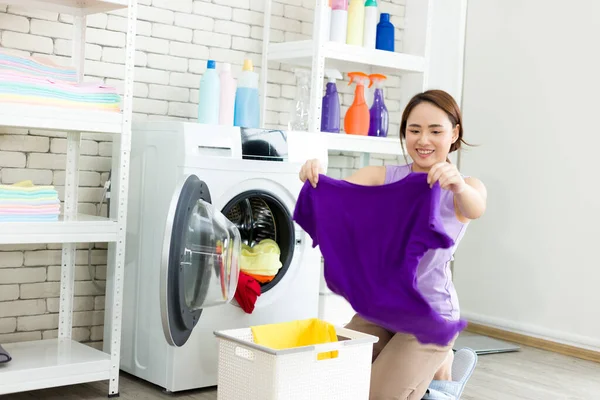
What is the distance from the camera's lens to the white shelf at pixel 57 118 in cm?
284

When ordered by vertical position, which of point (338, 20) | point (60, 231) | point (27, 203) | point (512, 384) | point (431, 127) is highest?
point (338, 20)

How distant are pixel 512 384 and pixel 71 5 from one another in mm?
2523

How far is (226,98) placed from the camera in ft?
11.8

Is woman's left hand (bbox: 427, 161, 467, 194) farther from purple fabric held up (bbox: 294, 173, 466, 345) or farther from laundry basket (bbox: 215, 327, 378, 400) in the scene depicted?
laundry basket (bbox: 215, 327, 378, 400)

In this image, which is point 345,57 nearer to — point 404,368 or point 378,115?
point 378,115

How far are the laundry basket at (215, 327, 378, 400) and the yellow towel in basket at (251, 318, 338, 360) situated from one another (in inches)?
3.2

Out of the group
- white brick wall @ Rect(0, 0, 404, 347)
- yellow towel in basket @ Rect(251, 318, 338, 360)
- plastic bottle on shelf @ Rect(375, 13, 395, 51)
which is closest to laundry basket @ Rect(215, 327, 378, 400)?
yellow towel in basket @ Rect(251, 318, 338, 360)

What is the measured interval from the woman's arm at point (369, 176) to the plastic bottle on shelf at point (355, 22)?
1349 millimetres

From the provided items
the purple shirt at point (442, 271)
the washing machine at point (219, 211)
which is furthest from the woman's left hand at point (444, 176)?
the washing machine at point (219, 211)

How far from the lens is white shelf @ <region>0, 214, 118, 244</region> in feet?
9.41

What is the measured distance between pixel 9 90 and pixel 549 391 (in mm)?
2547

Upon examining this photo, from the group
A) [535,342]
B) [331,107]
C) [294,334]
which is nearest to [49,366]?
[294,334]

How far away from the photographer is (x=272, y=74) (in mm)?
4297

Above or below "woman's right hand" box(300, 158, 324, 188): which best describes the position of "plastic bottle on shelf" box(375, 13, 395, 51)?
above
